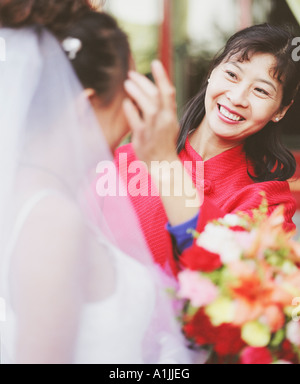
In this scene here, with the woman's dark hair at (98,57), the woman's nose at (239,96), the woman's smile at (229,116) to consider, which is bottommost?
the woman's smile at (229,116)

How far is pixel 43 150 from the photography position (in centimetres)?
120

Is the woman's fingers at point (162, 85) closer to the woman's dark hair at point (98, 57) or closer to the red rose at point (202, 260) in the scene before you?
the woman's dark hair at point (98, 57)

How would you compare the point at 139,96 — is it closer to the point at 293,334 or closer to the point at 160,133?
the point at 160,133

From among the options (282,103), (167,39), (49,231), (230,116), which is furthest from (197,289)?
(167,39)

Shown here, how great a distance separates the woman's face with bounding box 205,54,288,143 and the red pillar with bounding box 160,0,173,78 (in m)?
3.22

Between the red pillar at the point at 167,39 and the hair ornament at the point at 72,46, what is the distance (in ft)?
12.4

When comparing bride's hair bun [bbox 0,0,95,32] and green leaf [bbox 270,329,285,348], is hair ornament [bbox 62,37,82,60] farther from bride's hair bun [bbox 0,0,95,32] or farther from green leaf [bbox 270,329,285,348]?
green leaf [bbox 270,329,285,348]

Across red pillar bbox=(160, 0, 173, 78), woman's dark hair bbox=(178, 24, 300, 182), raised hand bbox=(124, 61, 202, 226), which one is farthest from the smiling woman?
red pillar bbox=(160, 0, 173, 78)

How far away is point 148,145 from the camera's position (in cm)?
127

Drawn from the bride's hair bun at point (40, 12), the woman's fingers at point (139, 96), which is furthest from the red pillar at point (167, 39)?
the woman's fingers at point (139, 96)

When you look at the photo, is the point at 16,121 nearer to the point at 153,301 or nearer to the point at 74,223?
the point at 74,223

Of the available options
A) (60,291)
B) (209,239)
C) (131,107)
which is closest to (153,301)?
(209,239)

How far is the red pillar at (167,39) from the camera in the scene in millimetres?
4875

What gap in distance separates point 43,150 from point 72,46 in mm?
284
